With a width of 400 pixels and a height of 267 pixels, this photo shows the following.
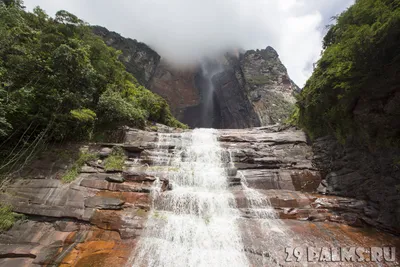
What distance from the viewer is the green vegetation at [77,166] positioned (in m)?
8.76

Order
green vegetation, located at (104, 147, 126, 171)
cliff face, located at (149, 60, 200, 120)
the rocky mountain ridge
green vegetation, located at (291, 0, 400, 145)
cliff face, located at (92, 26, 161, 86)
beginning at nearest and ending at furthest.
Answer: green vegetation, located at (291, 0, 400, 145) < green vegetation, located at (104, 147, 126, 171) < cliff face, located at (92, 26, 161, 86) < the rocky mountain ridge < cliff face, located at (149, 60, 200, 120)

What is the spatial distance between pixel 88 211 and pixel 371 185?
12.2 metres

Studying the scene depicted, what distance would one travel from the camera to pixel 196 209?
304 inches

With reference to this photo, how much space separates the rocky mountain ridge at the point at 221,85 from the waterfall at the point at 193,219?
23.4m

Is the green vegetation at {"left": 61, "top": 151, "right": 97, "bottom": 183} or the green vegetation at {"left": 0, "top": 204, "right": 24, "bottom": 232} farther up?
the green vegetation at {"left": 61, "top": 151, "right": 97, "bottom": 183}

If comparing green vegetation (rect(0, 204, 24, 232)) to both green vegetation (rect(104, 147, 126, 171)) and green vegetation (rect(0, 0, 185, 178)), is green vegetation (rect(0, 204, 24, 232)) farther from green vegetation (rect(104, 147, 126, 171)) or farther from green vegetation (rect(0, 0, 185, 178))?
green vegetation (rect(104, 147, 126, 171))

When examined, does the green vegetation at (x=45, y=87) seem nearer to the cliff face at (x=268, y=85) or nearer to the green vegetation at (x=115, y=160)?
the green vegetation at (x=115, y=160)

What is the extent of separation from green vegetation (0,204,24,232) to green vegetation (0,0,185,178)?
2539 millimetres

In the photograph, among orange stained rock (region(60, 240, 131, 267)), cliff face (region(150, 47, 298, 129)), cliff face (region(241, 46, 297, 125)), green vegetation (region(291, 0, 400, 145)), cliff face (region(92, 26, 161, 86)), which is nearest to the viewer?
orange stained rock (region(60, 240, 131, 267))

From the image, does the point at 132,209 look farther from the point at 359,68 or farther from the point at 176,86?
the point at 176,86

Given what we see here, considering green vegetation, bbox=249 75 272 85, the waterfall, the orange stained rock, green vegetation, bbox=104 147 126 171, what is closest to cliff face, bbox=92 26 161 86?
green vegetation, bbox=249 75 272 85

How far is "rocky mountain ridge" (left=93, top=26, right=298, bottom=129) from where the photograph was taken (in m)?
31.8

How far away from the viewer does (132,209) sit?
761 centimetres

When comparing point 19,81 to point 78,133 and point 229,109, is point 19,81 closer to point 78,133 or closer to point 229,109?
point 78,133
